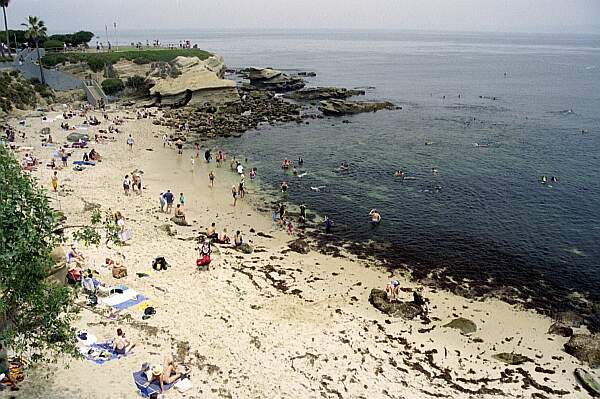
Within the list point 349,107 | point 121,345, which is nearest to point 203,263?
point 121,345

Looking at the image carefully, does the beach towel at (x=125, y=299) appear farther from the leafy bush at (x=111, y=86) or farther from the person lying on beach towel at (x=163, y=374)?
the leafy bush at (x=111, y=86)

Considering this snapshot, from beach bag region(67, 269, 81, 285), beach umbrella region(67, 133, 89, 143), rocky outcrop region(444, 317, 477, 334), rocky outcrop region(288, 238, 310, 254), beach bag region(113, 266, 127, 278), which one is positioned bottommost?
rocky outcrop region(444, 317, 477, 334)

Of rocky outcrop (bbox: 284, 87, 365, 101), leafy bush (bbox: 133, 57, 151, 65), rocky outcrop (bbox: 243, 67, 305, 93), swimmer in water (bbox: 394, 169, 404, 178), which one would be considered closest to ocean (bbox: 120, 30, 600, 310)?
swimmer in water (bbox: 394, 169, 404, 178)

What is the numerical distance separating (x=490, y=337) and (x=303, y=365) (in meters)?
8.28

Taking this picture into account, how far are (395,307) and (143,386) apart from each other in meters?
11.2

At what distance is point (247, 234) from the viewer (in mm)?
29234

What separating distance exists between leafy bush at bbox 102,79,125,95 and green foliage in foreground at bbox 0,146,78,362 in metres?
67.4

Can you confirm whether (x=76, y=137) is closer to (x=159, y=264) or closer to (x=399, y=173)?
(x=159, y=264)

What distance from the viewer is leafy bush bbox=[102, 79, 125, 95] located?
242 ft

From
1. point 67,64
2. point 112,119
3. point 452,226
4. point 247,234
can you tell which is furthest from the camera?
point 67,64

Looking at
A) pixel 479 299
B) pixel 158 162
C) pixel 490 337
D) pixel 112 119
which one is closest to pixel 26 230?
pixel 490 337

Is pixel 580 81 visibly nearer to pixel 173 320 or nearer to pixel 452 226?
pixel 452 226

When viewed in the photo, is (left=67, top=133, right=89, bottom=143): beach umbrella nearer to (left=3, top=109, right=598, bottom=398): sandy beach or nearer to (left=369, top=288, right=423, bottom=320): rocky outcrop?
(left=3, top=109, right=598, bottom=398): sandy beach

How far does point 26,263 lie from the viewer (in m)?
10.7
